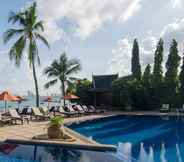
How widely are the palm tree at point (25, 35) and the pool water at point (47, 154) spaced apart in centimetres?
1293

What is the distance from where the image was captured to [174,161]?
10141mm

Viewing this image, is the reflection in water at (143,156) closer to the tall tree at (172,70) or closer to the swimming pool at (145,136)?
the swimming pool at (145,136)

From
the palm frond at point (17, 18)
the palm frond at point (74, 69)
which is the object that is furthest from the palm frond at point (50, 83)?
the palm frond at point (17, 18)

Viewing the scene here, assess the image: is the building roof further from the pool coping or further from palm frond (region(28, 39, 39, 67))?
the pool coping

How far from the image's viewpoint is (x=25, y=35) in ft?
76.6

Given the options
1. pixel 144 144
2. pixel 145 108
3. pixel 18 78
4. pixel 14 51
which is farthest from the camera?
pixel 145 108

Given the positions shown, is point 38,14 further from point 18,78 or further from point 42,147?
point 42,147

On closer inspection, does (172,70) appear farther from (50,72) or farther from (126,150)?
(126,150)

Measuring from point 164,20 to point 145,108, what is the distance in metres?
13.1

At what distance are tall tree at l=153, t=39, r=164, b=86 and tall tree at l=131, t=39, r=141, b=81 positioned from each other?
190 centimetres

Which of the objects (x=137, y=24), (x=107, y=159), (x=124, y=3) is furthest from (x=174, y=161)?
(x=137, y=24)

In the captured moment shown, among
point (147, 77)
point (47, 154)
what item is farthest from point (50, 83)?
point (47, 154)

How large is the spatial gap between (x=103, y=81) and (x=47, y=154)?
2239 centimetres

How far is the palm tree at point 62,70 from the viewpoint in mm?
30156
